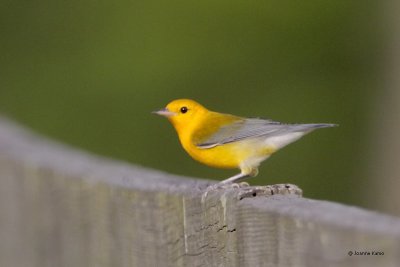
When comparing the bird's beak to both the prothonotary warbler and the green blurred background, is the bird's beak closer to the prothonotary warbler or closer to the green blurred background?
the prothonotary warbler

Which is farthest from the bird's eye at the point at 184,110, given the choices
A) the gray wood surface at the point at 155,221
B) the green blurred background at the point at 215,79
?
the green blurred background at the point at 215,79

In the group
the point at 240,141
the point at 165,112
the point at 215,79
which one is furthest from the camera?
the point at 215,79

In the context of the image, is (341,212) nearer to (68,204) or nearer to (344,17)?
(68,204)

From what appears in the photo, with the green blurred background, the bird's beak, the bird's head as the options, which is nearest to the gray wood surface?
the bird's beak

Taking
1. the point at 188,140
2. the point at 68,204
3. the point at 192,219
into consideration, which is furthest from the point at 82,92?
the point at 192,219

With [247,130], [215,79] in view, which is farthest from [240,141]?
[215,79]

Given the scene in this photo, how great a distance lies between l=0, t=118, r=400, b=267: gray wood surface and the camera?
9.48ft

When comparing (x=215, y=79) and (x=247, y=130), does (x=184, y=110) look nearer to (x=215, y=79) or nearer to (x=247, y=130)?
(x=247, y=130)

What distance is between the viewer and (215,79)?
13.3 metres

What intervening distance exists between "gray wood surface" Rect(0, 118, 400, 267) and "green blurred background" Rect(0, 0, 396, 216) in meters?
5.86

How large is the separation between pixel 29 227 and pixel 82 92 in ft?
27.7

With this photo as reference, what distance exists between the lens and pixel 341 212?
303 cm

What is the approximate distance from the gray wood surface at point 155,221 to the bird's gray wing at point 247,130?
77 centimetres

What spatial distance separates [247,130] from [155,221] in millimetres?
2509
